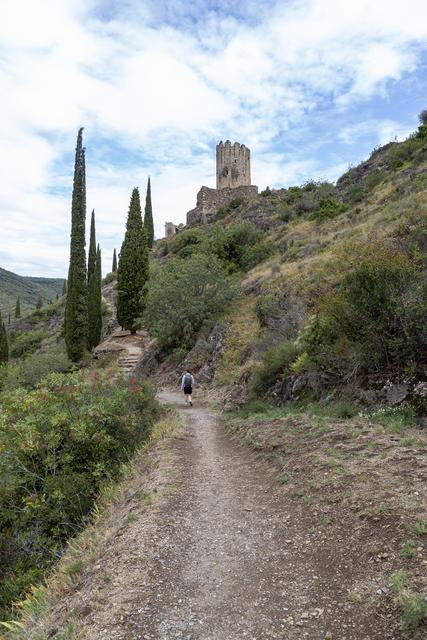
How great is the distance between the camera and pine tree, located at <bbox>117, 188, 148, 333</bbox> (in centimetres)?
3512

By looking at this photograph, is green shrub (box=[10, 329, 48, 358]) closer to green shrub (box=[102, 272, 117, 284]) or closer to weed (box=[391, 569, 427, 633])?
green shrub (box=[102, 272, 117, 284])

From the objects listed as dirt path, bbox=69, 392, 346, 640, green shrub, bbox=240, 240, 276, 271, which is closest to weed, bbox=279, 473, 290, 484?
dirt path, bbox=69, 392, 346, 640

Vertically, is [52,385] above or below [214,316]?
below

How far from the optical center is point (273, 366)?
13180 mm

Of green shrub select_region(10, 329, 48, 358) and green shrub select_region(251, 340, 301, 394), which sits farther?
green shrub select_region(10, 329, 48, 358)

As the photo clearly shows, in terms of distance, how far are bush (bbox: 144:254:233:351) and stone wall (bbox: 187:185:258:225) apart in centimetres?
3583

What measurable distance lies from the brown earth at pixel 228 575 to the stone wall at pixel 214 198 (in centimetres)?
5501

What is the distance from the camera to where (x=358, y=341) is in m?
9.61

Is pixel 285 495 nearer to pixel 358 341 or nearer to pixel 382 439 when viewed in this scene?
pixel 382 439

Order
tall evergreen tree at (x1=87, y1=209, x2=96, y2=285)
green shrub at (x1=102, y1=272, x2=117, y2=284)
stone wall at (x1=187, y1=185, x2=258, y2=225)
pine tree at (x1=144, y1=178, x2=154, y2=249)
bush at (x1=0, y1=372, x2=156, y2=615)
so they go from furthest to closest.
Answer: green shrub at (x1=102, y1=272, x2=117, y2=284), pine tree at (x1=144, y1=178, x2=154, y2=249), stone wall at (x1=187, y1=185, x2=258, y2=225), tall evergreen tree at (x1=87, y1=209, x2=96, y2=285), bush at (x1=0, y1=372, x2=156, y2=615)

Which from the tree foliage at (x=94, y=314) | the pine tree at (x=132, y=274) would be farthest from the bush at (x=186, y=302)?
the tree foliage at (x=94, y=314)

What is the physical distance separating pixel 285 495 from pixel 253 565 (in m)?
1.82

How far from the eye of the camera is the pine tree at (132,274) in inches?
1383

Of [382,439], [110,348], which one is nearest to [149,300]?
[110,348]
